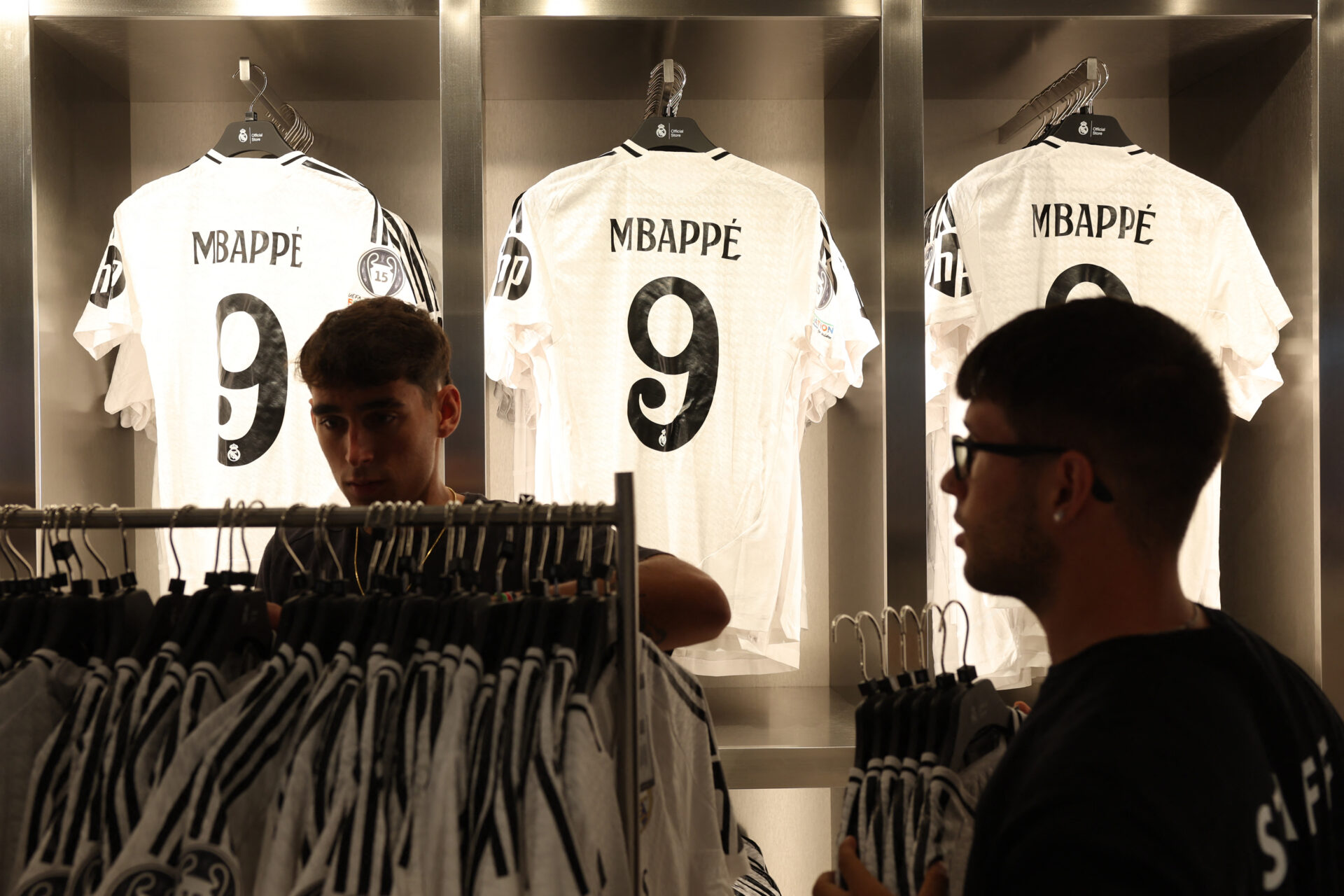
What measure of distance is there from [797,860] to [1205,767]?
2369 mm

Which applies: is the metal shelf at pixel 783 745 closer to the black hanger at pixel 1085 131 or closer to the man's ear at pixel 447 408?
the man's ear at pixel 447 408

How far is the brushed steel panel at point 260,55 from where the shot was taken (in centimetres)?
239

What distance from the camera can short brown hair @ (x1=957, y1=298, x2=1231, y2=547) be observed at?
37.8 inches

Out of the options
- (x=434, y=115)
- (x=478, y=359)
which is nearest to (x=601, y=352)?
(x=478, y=359)

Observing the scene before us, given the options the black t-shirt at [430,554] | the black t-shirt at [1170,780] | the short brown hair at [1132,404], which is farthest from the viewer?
the black t-shirt at [430,554]

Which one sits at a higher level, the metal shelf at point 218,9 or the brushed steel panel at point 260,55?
the metal shelf at point 218,9

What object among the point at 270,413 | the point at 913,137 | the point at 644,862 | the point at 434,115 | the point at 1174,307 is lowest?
the point at 644,862

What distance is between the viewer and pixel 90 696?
1.05 metres

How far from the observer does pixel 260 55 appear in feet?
8.40

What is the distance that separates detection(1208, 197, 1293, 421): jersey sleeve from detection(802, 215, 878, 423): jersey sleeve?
0.79 metres

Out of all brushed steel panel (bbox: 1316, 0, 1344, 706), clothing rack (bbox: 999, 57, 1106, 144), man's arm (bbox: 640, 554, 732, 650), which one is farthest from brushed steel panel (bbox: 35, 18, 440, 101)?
brushed steel panel (bbox: 1316, 0, 1344, 706)

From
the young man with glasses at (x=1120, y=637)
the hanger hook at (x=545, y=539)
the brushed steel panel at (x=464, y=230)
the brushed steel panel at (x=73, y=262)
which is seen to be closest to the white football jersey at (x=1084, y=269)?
the brushed steel panel at (x=464, y=230)

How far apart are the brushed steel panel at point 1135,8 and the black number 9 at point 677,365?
33.0 inches

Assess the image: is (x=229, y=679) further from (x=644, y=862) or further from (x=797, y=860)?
(x=797, y=860)
